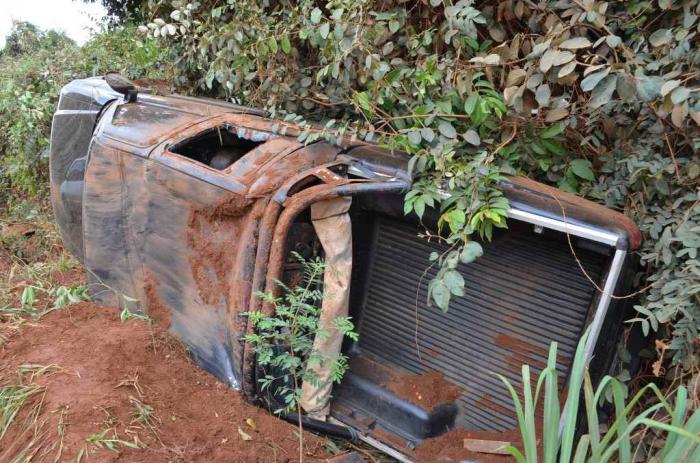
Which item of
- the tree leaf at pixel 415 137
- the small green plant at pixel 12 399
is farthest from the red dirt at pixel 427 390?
the small green plant at pixel 12 399

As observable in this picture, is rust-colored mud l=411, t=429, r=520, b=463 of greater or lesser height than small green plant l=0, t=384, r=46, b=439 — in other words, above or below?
above

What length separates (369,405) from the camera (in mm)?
2596

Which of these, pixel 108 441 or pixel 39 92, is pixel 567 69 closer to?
pixel 108 441

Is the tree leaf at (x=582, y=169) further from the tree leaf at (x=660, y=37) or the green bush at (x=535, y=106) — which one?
the tree leaf at (x=660, y=37)

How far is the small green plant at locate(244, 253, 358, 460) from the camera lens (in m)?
2.18

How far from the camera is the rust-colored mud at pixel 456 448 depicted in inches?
89.7

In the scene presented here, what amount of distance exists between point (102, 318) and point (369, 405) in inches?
60.1

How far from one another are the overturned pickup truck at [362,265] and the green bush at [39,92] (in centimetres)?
241

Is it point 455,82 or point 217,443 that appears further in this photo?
point 455,82

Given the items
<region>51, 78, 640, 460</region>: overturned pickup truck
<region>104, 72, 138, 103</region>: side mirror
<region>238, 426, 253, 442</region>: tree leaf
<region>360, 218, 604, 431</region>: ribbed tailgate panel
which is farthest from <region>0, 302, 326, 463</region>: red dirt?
<region>104, 72, 138, 103</region>: side mirror

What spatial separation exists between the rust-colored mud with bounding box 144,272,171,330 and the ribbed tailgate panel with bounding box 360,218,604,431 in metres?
1.00

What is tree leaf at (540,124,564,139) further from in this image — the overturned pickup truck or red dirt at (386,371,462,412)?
red dirt at (386,371,462,412)

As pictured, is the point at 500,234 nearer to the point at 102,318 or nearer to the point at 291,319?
the point at 291,319

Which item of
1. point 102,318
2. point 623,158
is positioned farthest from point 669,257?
point 102,318
